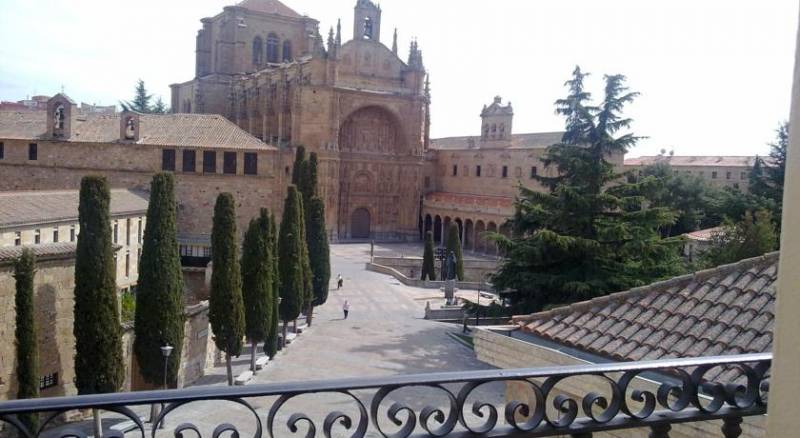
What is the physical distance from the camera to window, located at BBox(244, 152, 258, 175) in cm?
3775

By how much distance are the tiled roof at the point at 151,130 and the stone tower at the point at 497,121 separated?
19.9 meters

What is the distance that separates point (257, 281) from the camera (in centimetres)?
1803

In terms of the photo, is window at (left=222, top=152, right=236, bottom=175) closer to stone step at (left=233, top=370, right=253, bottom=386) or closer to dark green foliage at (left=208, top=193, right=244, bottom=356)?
dark green foliage at (left=208, top=193, right=244, bottom=356)

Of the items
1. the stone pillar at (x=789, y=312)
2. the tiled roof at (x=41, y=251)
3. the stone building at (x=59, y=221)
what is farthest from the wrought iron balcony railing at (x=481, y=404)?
the stone building at (x=59, y=221)

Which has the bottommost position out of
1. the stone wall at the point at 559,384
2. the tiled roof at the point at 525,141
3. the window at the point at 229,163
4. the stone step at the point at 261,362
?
the stone step at the point at 261,362

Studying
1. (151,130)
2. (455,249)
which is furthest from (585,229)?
(151,130)

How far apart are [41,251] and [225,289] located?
4.25m

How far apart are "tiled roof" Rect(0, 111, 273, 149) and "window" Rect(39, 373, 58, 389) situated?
23647mm

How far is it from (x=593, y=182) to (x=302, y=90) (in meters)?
28.9

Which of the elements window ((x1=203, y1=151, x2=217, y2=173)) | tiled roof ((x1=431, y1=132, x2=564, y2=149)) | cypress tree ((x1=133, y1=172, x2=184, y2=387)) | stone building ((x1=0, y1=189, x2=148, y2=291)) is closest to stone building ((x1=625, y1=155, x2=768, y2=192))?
tiled roof ((x1=431, y1=132, x2=564, y2=149))

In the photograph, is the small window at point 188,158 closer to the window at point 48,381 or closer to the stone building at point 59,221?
the stone building at point 59,221

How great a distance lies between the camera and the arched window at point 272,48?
5231 centimetres

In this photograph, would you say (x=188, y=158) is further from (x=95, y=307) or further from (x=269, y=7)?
(x=95, y=307)

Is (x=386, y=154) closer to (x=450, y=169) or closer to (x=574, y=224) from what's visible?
(x=450, y=169)
